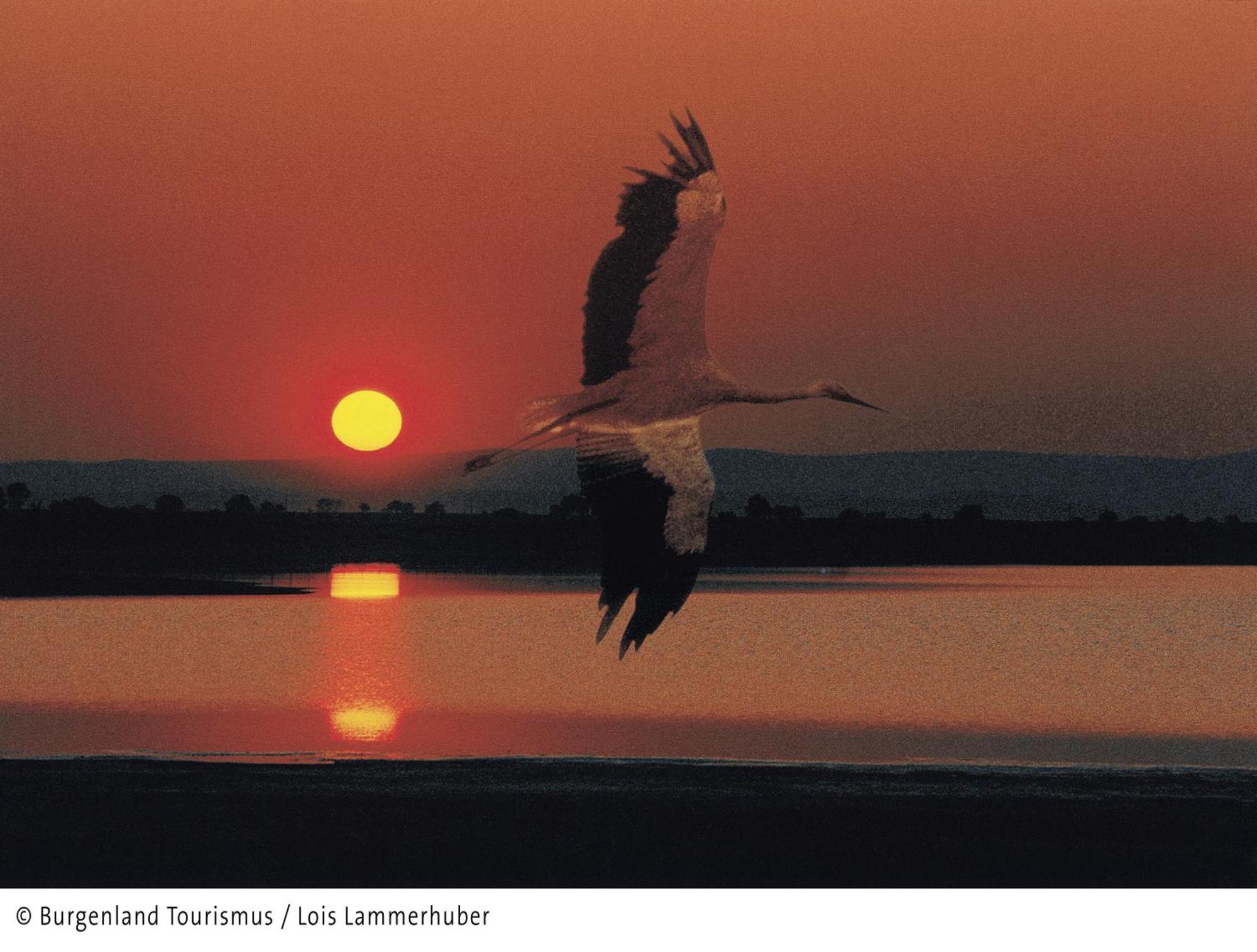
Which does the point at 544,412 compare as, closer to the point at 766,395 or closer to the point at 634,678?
the point at 766,395

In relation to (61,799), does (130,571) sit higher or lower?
lower

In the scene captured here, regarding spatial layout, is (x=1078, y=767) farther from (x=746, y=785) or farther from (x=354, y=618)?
(x=354, y=618)

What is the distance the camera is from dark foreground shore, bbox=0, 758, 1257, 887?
16.7 meters

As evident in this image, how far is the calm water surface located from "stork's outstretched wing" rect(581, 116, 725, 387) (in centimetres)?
773

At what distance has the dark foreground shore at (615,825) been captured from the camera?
54.9 ft

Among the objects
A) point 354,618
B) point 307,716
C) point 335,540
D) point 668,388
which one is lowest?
point 335,540

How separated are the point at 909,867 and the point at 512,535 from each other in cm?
11030

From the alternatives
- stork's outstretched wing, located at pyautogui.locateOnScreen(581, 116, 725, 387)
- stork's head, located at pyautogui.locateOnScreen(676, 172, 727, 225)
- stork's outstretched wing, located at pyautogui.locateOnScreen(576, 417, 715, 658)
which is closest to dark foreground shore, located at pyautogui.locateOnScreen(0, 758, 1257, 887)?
stork's outstretched wing, located at pyautogui.locateOnScreen(576, 417, 715, 658)

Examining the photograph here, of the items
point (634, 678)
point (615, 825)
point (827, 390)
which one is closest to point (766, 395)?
point (827, 390)

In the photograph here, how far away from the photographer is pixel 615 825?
727 inches

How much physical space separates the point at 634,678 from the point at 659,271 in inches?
992

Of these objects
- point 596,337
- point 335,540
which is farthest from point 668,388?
point 335,540

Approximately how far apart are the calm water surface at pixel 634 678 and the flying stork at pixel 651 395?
6.79 m
